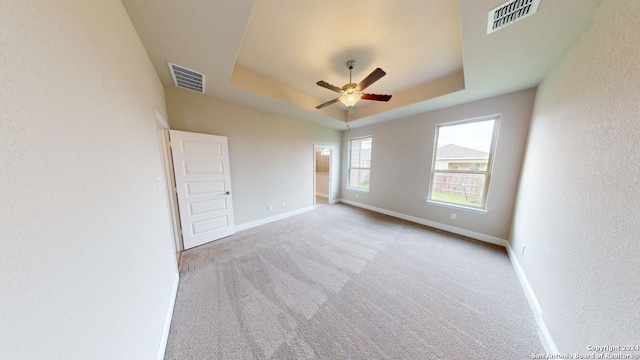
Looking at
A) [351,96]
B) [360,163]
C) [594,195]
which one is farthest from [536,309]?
[360,163]

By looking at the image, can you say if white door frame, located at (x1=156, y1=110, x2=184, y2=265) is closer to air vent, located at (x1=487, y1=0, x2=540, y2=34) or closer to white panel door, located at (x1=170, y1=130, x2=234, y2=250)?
white panel door, located at (x1=170, y1=130, x2=234, y2=250)

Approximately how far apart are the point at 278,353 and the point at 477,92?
3.92m

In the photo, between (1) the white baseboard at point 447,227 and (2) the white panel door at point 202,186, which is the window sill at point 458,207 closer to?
(1) the white baseboard at point 447,227

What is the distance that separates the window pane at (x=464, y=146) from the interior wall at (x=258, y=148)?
2.60m

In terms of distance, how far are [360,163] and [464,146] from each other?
222 centimetres

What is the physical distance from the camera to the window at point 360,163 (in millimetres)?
4566

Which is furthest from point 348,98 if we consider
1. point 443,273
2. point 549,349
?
point 549,349

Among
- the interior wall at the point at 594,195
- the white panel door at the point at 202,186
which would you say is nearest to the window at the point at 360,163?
the interior wall at the point at 594,195

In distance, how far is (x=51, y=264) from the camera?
0.53 meters

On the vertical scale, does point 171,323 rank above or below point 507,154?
below

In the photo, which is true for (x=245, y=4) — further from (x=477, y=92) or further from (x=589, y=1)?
(x=477, y=92)

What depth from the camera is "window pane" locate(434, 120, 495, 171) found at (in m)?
2.90

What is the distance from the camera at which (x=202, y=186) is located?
8.96 feet

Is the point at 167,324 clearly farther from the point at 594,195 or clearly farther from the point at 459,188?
the point at 459,188
